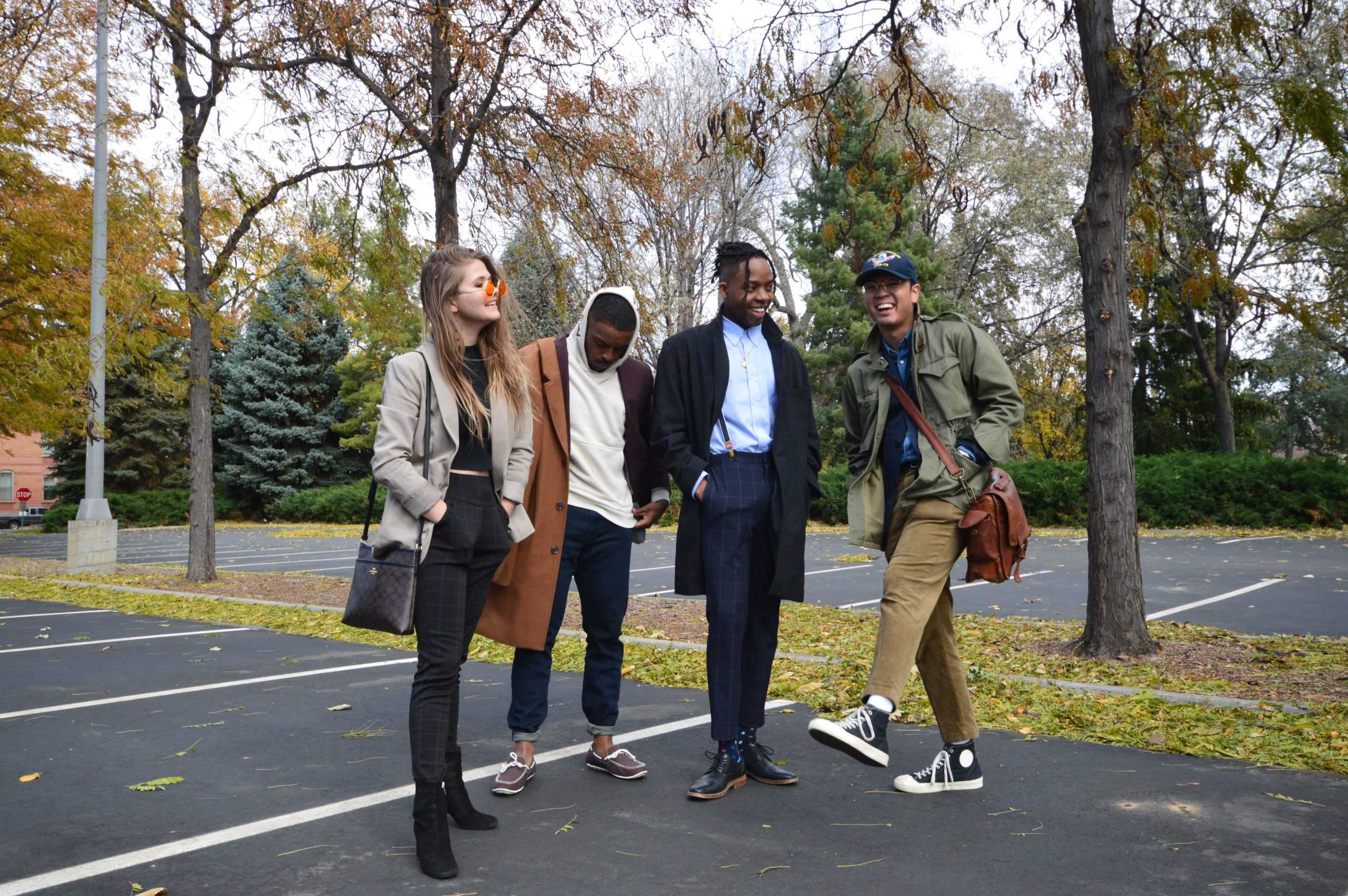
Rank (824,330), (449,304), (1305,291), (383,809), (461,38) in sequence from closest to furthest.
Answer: (449,304), (383,809), (461,38), (1305,291), (824,330)

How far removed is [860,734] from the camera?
3.69 meters

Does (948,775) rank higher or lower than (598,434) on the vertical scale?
lower

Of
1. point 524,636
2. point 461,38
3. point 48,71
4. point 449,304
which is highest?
point 48,71

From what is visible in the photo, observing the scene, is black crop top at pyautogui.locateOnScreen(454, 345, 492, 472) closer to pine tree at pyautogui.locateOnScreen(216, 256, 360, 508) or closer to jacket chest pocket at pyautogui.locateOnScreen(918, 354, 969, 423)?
jacket chest pocket at pyautogui.locateOnScreen(918, 354, 969, 423)

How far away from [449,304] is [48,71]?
19063 millimetres

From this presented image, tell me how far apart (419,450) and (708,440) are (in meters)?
1.21

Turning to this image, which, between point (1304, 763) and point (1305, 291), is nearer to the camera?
point (1304, 763)

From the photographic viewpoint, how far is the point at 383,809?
3.94m

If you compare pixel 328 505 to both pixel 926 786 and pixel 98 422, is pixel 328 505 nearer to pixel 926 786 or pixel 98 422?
pixel 98 422

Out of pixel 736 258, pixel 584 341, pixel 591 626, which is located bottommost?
pixel 591 626

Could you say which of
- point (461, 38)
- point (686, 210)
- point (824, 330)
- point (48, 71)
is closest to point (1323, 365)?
point (824, 330)

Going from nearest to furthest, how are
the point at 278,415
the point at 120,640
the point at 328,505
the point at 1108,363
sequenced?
the point at 1108,363
the point at 120,640
the point at 328,505
the point at 278,415

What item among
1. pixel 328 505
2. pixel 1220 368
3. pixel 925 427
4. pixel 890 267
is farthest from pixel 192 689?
pixel 328 505

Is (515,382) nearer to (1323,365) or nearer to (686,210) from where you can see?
(686,210)
